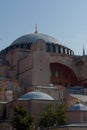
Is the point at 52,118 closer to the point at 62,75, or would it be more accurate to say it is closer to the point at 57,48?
the point at 62,75

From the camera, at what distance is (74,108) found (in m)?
30.1

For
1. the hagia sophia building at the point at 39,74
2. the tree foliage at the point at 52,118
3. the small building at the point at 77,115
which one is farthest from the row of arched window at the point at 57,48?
the small building at the point at 77,115

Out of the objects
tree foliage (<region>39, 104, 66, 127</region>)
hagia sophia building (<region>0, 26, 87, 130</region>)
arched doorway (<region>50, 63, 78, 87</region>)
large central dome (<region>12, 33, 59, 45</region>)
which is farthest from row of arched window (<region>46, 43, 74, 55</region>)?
tree foliage (<region>39, 104, 66, 127</region>)

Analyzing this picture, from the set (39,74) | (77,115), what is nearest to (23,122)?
(77,115)

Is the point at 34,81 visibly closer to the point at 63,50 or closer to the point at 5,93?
the point at 5,93

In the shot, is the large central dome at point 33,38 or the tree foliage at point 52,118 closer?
the tree foliage at point 52,118

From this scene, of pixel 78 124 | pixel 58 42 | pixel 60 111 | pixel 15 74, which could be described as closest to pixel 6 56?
pixel 15 74

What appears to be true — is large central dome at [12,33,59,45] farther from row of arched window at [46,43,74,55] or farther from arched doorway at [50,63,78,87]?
arched doorway at [50,63,78,87]

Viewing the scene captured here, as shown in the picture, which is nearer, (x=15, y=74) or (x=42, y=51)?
(x=42, y=51)

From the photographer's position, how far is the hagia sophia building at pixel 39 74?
37.8 m

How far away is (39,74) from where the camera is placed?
135 ft

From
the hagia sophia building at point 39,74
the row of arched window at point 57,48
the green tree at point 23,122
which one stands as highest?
the row of arched window at point 57,48

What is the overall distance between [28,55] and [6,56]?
A: 6.18 m

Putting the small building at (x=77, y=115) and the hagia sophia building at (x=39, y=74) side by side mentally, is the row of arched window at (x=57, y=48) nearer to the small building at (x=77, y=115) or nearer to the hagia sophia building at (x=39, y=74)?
the hagia sophia building at (x=39, y=74)
